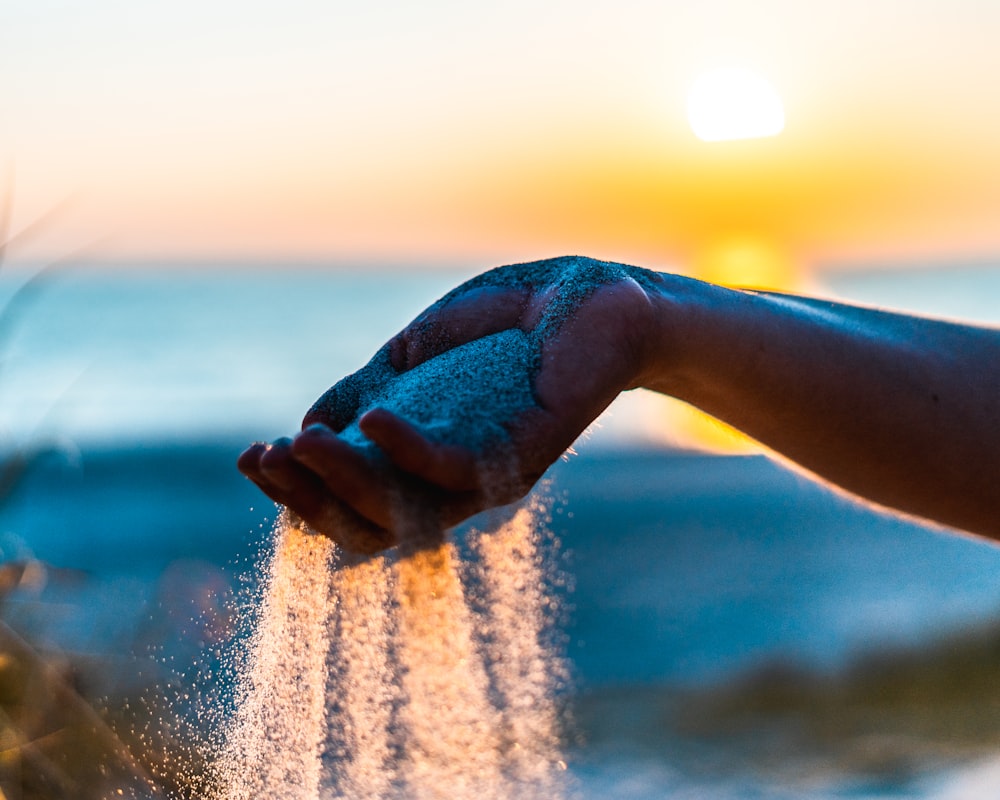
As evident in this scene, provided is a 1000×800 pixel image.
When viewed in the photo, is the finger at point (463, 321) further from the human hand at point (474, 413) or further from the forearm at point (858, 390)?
the forearm at point (858, 390)

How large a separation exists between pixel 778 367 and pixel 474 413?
60cm

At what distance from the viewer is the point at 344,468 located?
1260mm

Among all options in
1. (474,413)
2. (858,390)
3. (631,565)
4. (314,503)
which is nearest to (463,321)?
(474,413)

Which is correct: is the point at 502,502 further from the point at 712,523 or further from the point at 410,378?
the point at 712,523

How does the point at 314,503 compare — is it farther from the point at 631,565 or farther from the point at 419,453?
the point at 631,565

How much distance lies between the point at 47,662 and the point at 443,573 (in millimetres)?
1791

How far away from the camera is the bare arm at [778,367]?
4.99 ft

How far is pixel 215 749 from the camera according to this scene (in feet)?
6.32

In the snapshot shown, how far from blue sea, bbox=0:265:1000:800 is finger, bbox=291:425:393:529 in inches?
39.2

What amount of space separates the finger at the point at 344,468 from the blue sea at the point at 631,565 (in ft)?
3.27

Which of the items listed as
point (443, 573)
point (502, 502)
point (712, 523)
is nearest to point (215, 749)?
point (443, 573)

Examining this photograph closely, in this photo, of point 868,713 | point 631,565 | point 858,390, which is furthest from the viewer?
point 631,565

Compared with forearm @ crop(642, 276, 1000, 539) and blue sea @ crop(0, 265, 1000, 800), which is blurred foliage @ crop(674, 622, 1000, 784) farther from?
forearm @ crop(642, 276, 1000, 539)

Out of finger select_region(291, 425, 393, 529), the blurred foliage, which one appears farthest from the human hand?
the blurred foliage
